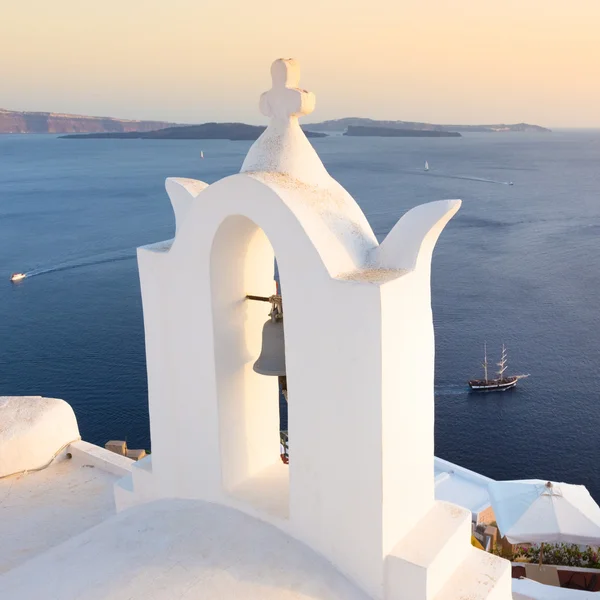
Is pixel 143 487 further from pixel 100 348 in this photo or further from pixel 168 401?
pixel 100 348

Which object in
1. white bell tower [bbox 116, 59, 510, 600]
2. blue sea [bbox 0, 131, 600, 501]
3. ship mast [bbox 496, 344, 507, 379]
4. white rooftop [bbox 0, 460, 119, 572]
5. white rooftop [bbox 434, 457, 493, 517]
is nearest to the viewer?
white bell tower [bbox 116, 59, 510, 600]

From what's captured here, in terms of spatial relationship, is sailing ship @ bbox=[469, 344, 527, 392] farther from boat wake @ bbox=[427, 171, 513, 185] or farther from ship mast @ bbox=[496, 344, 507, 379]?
boat wake @ bbox=[427, 171, 513, 185]

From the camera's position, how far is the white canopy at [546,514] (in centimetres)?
1351

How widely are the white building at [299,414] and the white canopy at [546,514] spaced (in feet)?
33.7

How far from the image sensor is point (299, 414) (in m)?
4.36

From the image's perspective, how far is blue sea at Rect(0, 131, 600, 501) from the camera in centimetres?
3002

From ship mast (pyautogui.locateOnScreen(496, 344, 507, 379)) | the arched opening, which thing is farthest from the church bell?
ship mast (pyautogui.locateOnScreen(496, 344, 507, 379))

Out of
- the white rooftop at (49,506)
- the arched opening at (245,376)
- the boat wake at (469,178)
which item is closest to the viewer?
the arched opening at (245,376)

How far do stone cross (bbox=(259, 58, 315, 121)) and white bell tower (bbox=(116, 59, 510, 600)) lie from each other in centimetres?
1

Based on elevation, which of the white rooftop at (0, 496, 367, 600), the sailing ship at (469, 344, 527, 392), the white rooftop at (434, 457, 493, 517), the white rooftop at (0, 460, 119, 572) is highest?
the white rooftop at (0, 496, 367, 600)

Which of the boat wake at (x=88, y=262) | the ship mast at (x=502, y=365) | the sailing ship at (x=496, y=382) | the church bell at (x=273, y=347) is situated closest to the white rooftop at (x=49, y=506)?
the church bell at (x=273, y=347)

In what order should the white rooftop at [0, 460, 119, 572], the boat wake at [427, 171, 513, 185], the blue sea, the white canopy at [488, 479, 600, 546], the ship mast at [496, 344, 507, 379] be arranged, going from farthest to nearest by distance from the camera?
1. the boat wake at [427, 171, 513, 185]
2. the ship mast at [496, 344, 507, 379]
3. the blue sea
4. the white canopy at [488, 479, 600, 546]
5. the white rooftop at [0, 460, 119, 572]

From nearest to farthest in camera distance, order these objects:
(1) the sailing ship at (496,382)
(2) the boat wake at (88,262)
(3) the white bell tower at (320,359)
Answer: (3) the white bell tower at (320,359), (1) the sailing ship at (496,382), (2) the boat wake at (88,262)

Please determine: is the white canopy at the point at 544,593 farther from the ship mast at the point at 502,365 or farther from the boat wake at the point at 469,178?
the boat wake at the point at 469,178
